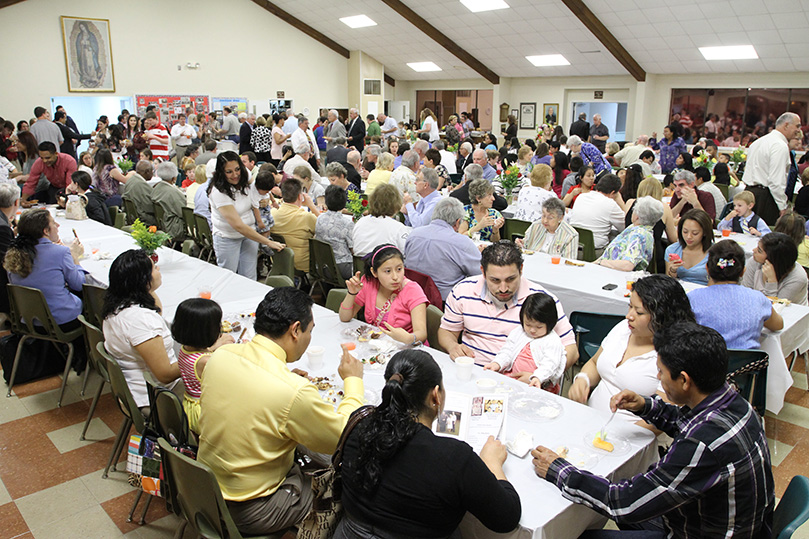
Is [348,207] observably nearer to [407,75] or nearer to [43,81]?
[43,81]

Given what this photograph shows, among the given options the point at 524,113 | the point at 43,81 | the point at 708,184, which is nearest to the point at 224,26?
the point at 43,81

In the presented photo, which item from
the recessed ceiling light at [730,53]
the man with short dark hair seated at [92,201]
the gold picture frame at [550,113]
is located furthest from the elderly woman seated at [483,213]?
the gold picture frame at [550,113]

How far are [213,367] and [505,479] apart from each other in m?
1.01

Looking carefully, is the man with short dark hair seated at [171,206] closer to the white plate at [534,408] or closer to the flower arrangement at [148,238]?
the flower arrangement at [148,238]

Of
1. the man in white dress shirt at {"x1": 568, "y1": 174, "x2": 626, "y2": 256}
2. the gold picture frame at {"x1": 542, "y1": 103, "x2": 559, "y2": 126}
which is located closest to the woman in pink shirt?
the man in white dress shirt at {"x1": 568, "y1": 174, "x2": 626, "y2": 256}

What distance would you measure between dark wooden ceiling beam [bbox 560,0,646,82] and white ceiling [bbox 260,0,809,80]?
12 centimetres

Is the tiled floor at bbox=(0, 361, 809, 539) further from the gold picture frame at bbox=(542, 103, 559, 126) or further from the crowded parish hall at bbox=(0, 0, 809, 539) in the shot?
the gold picture frame at bbox=(542, 103, 559, 126)

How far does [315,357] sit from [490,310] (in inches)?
36.3

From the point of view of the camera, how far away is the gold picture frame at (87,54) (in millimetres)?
13578

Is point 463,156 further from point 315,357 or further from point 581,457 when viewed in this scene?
point 581,457

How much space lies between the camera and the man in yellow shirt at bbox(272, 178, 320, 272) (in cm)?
519

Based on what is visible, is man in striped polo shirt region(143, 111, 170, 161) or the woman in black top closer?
the woman in black top

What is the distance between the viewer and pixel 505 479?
72.4 inches

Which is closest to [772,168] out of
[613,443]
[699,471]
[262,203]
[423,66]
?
[262,203]
